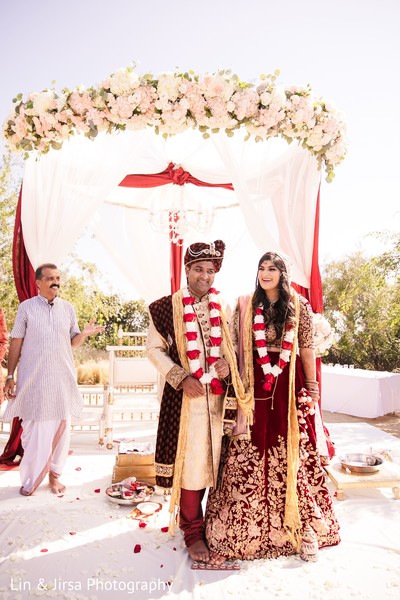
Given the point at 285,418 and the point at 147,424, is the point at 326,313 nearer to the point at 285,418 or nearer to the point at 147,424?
the point at 147,424

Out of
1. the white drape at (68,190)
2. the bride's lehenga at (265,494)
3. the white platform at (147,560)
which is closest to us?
the white platform at (147,560)

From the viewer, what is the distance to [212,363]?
302 cm

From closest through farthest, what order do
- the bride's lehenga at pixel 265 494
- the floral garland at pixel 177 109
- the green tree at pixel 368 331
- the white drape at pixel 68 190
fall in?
the bride's lehenga at pixel 265 494 < the floral garland at pixel 177 109 < the white drape at pixel 68 190 < the green tree at pixel 368 331

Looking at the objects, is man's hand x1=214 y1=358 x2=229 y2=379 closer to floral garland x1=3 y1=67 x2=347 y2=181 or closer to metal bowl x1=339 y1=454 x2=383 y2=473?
metal bowl x1=339 y1=454 x2=383 y2=473

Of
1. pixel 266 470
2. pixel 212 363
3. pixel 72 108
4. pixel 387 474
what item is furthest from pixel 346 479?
pixel 72 108

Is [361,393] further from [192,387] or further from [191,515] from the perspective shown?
[192,387]

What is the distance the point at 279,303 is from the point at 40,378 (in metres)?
2.19

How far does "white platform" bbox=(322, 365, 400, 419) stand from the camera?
24.6 feet

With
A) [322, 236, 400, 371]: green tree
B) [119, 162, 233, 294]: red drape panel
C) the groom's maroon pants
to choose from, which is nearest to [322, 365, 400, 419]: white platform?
[322, 236, 400, 371]: green tree

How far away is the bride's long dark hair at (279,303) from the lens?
3.11 metres

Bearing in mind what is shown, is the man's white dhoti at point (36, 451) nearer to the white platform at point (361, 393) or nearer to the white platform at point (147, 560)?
the white platform at point (147, 560)

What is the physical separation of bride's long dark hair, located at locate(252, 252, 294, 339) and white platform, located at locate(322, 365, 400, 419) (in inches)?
198

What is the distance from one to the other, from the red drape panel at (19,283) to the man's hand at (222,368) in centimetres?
245

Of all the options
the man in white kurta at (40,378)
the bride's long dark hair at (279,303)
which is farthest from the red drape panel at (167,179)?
the bride's long dark hair at (279,303)
